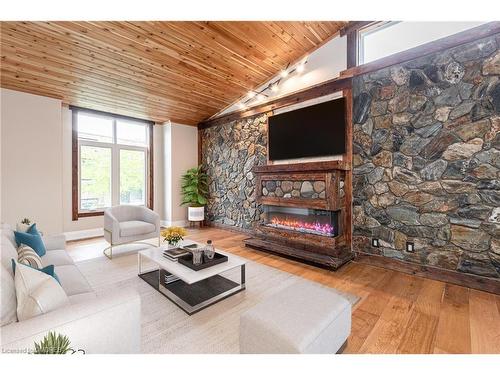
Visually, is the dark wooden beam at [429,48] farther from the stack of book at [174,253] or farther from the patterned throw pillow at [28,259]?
the patterned throw pillow at [28,259]

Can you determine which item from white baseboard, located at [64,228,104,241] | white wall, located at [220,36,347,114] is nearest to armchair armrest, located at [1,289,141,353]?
white wall, located at [220,36,347,114]

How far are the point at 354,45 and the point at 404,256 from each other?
311 centimetres

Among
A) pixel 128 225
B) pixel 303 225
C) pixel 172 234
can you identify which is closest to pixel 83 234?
pixel 128 225

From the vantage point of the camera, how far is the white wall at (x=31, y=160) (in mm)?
3766

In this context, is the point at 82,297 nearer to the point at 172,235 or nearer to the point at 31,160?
the point at 172,235

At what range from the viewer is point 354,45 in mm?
3490

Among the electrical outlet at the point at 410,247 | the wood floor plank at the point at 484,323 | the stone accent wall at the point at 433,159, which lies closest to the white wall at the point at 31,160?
the stone accent wall at the point at 433,159

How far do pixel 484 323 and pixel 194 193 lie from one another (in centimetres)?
520

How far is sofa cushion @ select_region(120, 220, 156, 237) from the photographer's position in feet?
12.0

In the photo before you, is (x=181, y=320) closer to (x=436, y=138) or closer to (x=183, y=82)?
(x=436, y=138)

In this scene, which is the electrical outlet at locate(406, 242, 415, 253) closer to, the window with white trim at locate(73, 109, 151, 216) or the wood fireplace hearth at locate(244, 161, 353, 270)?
the wood fireplace hearth at locate(244, 161, 353, 270)

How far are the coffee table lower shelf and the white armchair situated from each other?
1.12m
